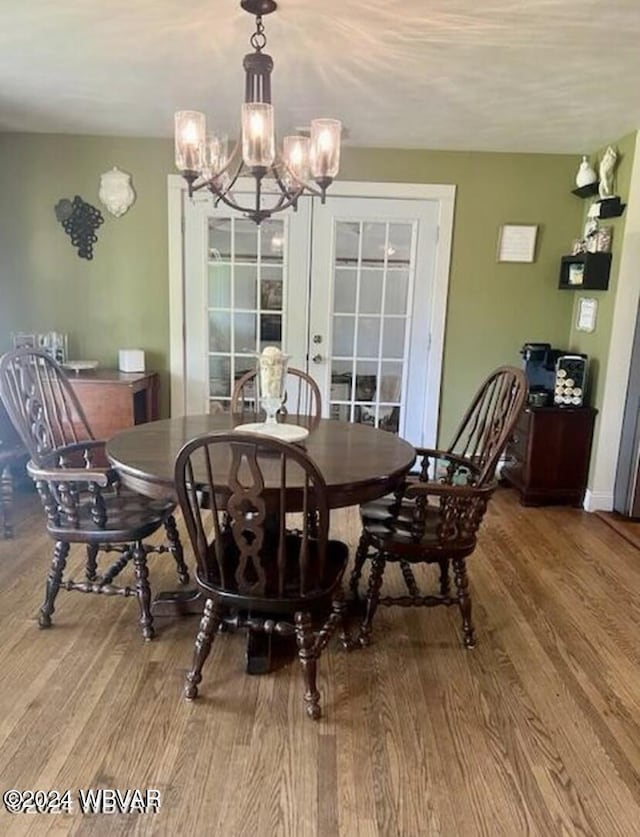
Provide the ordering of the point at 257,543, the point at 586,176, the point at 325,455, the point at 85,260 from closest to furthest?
1. the point at 257,543
2. the point at 325,455
3. the point at 586,176
4. the point at 85,260

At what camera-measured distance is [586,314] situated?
3.91 m

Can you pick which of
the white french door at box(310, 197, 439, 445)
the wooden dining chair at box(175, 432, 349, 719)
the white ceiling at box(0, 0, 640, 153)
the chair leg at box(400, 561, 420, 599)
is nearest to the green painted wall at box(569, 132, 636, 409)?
the white ceiling at box(0, 0, 640, 153)

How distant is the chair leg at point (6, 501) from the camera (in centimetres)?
308

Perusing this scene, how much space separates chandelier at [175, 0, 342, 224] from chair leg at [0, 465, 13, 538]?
75.6 inches

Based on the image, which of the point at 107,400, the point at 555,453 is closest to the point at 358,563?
the point at 555,453

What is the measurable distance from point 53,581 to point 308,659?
107 cm

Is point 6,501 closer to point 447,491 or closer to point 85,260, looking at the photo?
point 85,260

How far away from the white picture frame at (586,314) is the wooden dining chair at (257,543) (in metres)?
2.69

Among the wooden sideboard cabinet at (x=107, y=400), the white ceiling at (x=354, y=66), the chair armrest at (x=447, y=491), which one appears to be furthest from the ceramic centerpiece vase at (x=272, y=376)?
the wooden sideboard cabinet at (x=107, y=400)

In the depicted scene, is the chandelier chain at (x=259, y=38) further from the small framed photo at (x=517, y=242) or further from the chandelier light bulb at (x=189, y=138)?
the small framed photo at (x=517, y=242)

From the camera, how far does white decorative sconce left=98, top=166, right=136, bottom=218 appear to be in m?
3.92

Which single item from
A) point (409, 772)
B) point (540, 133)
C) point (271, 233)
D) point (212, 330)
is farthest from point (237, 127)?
point (409, 772)

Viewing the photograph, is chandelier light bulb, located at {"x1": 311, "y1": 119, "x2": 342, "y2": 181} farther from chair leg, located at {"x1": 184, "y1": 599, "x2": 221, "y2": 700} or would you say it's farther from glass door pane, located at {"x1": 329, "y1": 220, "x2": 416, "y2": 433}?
glass door pane, located at {"x1": 329, "y1": 220, "x2": 416, "y2": 433}

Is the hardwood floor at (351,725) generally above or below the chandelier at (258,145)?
below
